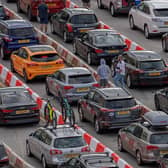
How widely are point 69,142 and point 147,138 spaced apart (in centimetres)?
247

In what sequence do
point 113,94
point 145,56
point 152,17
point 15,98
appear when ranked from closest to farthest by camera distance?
point 113,94 < point 15,98 < point 145,56 < point 152,17

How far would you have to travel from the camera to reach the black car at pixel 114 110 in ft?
115

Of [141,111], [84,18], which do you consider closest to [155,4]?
[84,18]

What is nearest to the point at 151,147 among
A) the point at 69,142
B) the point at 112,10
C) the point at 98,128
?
the point at 69,142

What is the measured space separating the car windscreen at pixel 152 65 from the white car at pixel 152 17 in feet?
25.9

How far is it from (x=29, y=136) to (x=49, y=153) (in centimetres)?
247

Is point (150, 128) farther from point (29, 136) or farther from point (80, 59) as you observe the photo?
point (80, 59)

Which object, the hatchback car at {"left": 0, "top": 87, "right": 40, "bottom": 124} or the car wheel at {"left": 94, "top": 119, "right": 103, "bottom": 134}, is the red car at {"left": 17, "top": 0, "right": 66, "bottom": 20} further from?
the car wheel at {"left": 94, "top": 119, "right": 103, "bottom": 134}

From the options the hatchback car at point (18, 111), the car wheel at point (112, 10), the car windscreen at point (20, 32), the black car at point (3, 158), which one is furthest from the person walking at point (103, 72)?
the car wheel at point (112, 10)

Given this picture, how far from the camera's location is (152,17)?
1895 inches

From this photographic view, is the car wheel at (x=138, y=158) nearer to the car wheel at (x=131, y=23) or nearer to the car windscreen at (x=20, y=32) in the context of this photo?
the car windscreen at (x=20, y=32)

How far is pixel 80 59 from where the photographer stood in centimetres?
4534

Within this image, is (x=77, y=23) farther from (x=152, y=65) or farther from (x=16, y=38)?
(x=152, y=65)

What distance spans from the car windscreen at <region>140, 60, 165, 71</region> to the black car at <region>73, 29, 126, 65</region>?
12.3 ft
